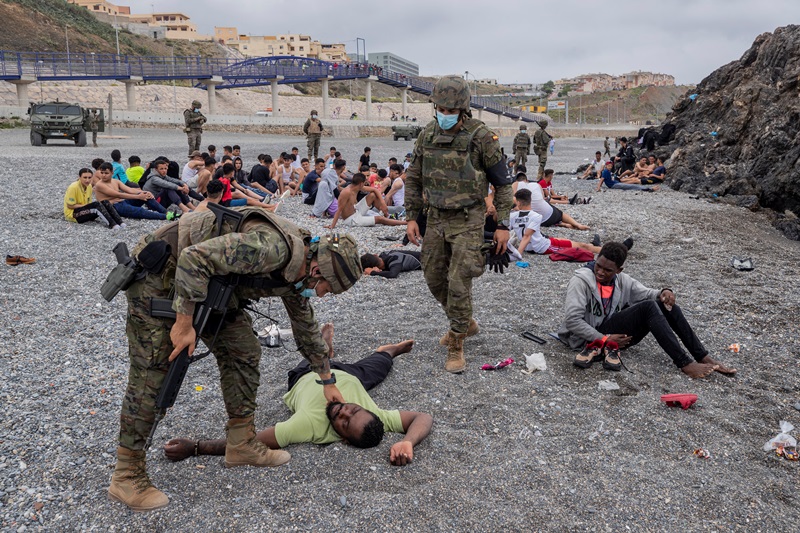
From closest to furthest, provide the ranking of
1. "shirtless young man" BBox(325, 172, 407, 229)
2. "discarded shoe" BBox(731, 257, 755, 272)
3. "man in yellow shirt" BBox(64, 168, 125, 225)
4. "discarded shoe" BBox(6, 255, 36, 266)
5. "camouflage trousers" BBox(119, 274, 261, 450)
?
"camouflage trousers" BBox(119, 274, 261, 450), "discarded shoe" BBox(6, 255, 36, 266), "discarded shoe" BBox(731, 257, 755, 272), "man in yellow shirt" BBox(64, 168, 125, 225), "shirtless young man" BBox(325, 172, 407, 229)

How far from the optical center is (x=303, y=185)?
1459cm

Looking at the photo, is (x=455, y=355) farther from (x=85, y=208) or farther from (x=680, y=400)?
(x=85, y=208)

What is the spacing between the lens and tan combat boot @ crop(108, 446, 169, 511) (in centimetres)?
315

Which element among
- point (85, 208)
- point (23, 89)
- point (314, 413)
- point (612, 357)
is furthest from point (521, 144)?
point (23, 89)

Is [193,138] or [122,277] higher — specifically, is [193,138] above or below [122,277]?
above

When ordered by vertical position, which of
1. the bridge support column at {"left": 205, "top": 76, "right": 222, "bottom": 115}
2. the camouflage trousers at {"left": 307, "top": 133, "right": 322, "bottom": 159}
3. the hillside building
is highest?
the hillside building

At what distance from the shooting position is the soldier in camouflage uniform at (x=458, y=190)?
4820 mm

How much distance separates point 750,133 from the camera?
736 inches

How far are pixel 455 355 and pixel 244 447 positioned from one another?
1965mm

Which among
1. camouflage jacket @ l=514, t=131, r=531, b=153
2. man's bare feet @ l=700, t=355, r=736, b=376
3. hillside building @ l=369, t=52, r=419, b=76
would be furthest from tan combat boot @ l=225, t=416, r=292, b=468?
hillside building @ l=369, t=52, r=419, b=76

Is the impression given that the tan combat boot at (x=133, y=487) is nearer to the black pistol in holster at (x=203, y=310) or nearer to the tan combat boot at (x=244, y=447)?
the black pistol in holster at (x=203, y=310)

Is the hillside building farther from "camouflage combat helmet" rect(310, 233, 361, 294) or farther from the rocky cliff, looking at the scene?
"camouflage combat helmet" rect(310, 233, 361, 294)

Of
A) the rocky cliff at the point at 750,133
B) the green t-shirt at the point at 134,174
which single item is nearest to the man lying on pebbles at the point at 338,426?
the green t-shirt at the point at 134,174

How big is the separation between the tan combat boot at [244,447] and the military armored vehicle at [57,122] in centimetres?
2154
